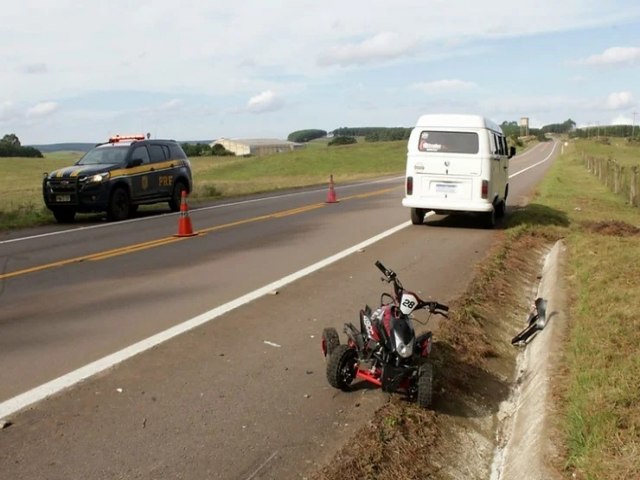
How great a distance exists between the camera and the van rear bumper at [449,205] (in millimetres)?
13391

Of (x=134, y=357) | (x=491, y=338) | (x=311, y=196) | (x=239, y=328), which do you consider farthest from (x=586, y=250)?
(x=311, y=196)

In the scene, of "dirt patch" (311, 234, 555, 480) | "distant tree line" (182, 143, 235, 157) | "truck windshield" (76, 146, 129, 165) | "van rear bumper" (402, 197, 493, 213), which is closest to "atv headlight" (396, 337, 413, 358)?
"dirt patch" (311, 234, 555, 480)

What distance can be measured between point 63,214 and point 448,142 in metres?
9.56

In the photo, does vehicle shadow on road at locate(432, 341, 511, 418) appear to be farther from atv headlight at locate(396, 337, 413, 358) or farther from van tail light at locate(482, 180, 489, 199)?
van tail light at locate(482, 180, 489, 199)

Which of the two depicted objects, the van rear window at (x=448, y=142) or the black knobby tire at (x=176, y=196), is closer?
the van rear window at (x=448, y=142)

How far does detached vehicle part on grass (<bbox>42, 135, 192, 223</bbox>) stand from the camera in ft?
52.7

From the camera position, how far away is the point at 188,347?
18.6 ft

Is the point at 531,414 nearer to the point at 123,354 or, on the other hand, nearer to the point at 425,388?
the point at 425,388

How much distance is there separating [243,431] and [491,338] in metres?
3.22

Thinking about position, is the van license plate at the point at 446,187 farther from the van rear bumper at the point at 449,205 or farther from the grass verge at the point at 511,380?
the grass verge at the point at 511,380

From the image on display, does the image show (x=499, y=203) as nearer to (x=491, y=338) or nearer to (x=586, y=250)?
(x=586, y=250)

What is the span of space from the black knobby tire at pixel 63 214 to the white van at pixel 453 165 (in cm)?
840

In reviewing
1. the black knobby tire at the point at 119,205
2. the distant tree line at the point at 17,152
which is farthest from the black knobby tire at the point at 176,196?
the distant tree line at the point at 17,152

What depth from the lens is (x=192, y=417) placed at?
4.29 metres
